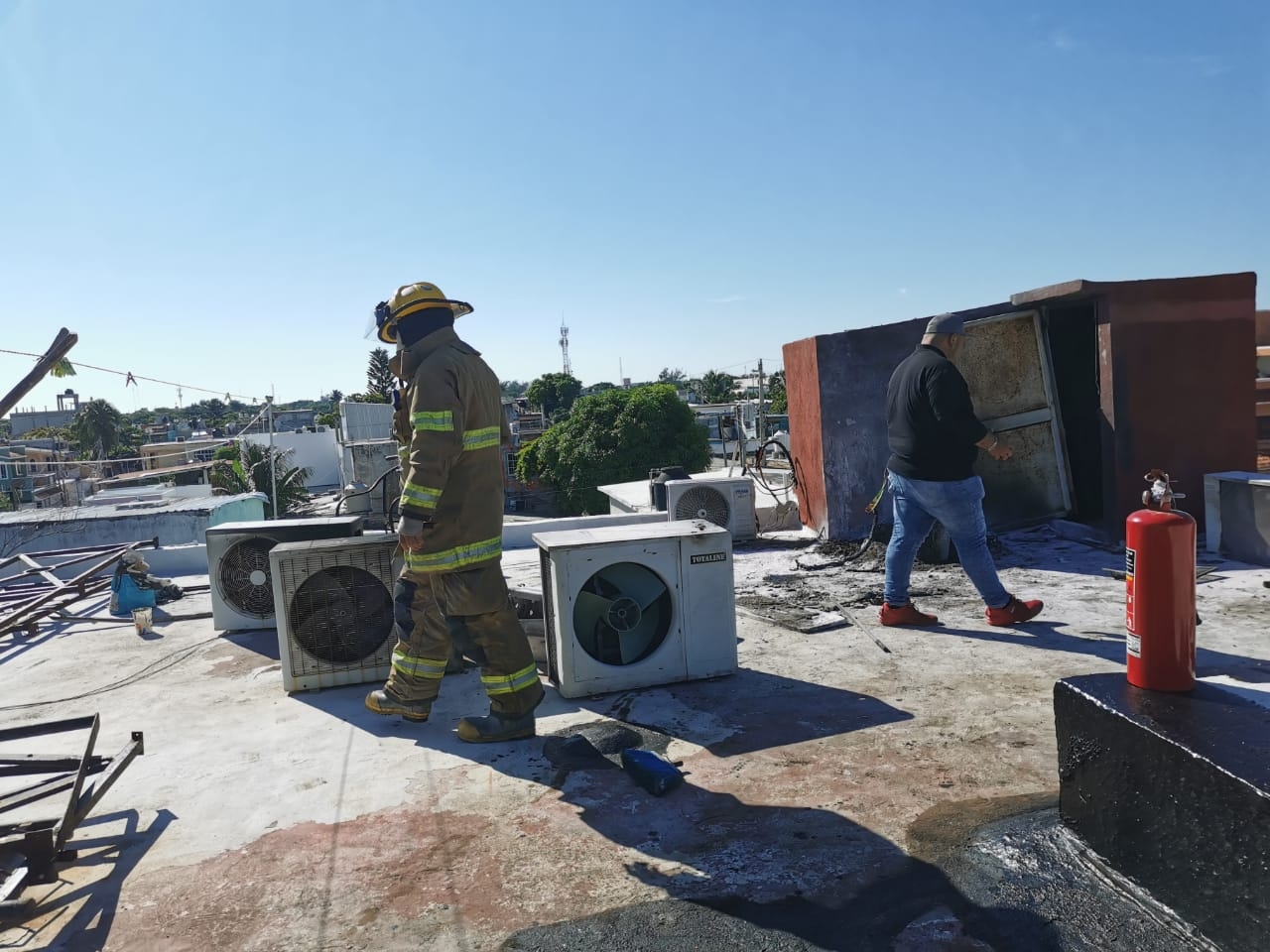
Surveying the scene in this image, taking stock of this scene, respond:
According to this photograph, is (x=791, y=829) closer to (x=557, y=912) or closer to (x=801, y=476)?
(x=557, y=912)

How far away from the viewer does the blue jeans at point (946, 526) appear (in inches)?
193

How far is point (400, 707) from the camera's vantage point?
4012 mm

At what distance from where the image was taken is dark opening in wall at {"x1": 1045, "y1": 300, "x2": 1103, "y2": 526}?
25.1 ft

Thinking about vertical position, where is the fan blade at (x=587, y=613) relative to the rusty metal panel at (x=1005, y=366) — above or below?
below

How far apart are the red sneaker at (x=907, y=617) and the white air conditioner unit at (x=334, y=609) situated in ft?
9.62

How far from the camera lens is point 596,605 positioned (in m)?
4.24

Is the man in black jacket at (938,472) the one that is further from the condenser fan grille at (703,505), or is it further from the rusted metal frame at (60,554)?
the rusted metal frame at (60,554)

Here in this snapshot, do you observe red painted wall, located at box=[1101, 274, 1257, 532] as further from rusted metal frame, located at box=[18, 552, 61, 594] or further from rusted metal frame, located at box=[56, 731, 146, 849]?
rusted metal frame, located at box=[18, 552, 61, 594]

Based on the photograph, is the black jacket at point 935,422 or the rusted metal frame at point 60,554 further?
the rusted metal frame at point 60,554

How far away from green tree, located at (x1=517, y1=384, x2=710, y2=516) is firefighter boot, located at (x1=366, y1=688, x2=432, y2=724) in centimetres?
3246

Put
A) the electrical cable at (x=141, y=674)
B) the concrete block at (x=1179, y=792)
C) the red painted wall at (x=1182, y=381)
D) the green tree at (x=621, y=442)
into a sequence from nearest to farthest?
the concrete block at (x=1179, y=792)
the electrical cable at (x=141, y=674)
the red painted wall at (x=1182, y=381)
the green tree at (x=621, y=442)

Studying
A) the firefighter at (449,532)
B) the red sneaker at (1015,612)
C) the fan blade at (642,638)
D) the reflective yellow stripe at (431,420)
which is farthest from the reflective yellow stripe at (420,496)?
the red sneaker at (1015,612)

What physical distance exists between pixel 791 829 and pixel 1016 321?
245 inches

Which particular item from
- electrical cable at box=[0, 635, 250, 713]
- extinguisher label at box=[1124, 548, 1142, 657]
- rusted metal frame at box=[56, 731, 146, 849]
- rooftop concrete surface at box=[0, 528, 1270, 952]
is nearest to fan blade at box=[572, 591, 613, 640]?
rooftop concrete surface at box=[0, 528, 1270, 952]
